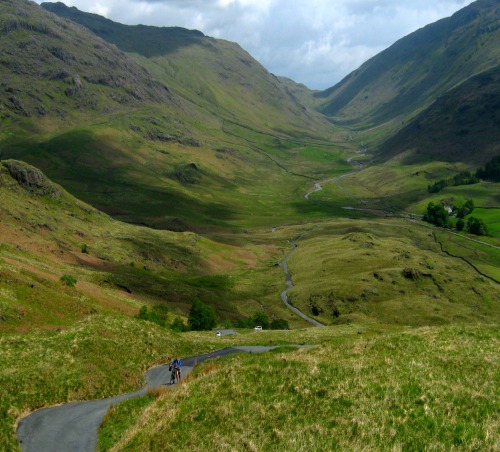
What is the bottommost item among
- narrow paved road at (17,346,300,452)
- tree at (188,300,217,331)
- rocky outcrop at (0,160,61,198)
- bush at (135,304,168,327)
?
tree at (188,300,217,331)

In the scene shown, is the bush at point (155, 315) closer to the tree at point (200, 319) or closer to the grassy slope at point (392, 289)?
the tree at point (200, 319)

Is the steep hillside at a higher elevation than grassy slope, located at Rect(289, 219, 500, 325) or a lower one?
higher

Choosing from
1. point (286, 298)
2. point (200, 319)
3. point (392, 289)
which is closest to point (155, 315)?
point (200, 319)

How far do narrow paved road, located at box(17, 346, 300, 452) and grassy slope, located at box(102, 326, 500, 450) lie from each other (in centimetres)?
185

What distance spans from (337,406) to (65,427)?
16.0 m

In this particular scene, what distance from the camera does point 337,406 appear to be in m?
23.4

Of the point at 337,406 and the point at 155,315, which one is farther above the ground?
the point at 337,406

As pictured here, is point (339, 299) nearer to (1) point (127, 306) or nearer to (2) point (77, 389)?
(1) point (127, 306)

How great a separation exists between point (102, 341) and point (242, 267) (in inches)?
5951

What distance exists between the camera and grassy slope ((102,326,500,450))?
2041cm

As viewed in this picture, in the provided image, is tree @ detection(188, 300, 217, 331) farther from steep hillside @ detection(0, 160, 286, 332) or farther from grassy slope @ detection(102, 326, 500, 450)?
grassy slope @ detection(102, 326, 500, 450)

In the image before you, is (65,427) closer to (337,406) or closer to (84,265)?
(337,406)

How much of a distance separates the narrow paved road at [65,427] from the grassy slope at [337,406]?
6.08 feet

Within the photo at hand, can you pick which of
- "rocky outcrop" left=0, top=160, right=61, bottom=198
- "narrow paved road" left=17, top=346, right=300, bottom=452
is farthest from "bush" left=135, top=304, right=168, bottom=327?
"rocky outcrop" left=0, top=160, right=61, bottom=198
